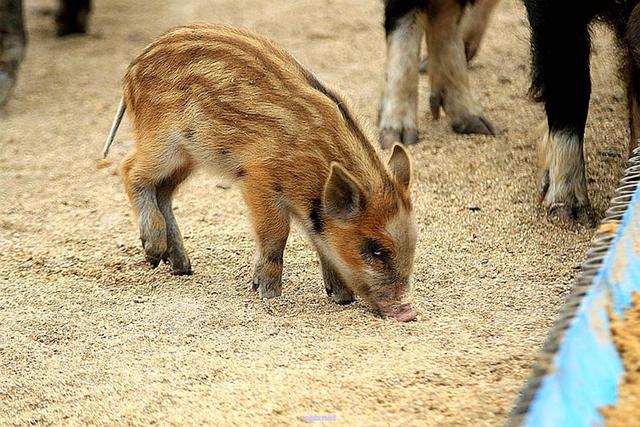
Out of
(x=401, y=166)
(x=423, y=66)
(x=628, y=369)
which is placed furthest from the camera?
(x=423, y=66)

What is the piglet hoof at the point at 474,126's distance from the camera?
5.16 metres

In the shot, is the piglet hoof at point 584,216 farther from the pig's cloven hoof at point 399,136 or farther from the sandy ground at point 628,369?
the sandy ground at point 628,369

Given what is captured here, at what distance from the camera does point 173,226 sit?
377 cm

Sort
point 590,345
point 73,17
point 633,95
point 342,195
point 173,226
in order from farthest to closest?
point 73,17
point 633,95
point 173,226
point 342,195
point 590,345

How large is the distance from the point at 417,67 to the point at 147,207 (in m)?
1.83

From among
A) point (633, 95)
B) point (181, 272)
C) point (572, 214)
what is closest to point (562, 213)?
point (572, 214)

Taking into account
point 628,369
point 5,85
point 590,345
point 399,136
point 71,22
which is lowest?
point 71,22

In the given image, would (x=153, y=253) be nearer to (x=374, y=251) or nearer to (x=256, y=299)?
(x=256, y=299)

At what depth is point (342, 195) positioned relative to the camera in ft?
10.4

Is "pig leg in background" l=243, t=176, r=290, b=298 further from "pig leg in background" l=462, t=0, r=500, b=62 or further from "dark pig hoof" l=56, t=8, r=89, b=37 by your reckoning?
"dark pig hoof" l=56, t=8, r=89, b=37

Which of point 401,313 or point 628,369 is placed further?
point 401,313

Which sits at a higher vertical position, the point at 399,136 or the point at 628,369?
the point at 628,369

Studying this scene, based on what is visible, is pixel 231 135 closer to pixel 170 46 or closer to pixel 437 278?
pixel 170 46

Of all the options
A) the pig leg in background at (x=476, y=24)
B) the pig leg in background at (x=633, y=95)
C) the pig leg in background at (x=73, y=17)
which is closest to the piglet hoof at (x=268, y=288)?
the pig leg in background at (x=633, y=95)
